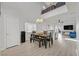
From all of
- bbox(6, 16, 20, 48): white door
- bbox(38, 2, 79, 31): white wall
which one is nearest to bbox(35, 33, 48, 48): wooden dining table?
bbox(38, 2, 79, 31): white wall

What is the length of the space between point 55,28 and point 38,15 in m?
0.74

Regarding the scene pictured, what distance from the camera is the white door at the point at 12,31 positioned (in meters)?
4.47

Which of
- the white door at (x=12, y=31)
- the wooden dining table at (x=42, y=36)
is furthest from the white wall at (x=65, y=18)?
the white door at (x=12, y=31)

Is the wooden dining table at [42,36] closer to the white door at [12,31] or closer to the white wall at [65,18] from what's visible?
the white wall at [65,18]

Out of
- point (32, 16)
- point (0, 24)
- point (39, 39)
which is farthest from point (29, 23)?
point (0, 24)

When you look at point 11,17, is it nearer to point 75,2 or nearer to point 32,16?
point 32,16

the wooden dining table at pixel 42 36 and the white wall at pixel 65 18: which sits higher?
the white wall at pixel 65 18

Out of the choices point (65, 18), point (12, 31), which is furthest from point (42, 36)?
point (12, 31)

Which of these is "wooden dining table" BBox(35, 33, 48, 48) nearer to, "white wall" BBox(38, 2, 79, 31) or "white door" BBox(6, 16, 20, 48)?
"white wall" BBox(38, 2, 79, 31)

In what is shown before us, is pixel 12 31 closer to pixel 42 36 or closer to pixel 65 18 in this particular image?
pixel 42 36

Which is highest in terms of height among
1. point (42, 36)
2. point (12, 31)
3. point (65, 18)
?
point (65, 18)

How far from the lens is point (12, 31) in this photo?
4719mm

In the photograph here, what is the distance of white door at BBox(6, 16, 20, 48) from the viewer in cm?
447

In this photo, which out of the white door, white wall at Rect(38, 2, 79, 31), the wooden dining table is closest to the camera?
white wall at Rect(38, 2, 79, 31)
